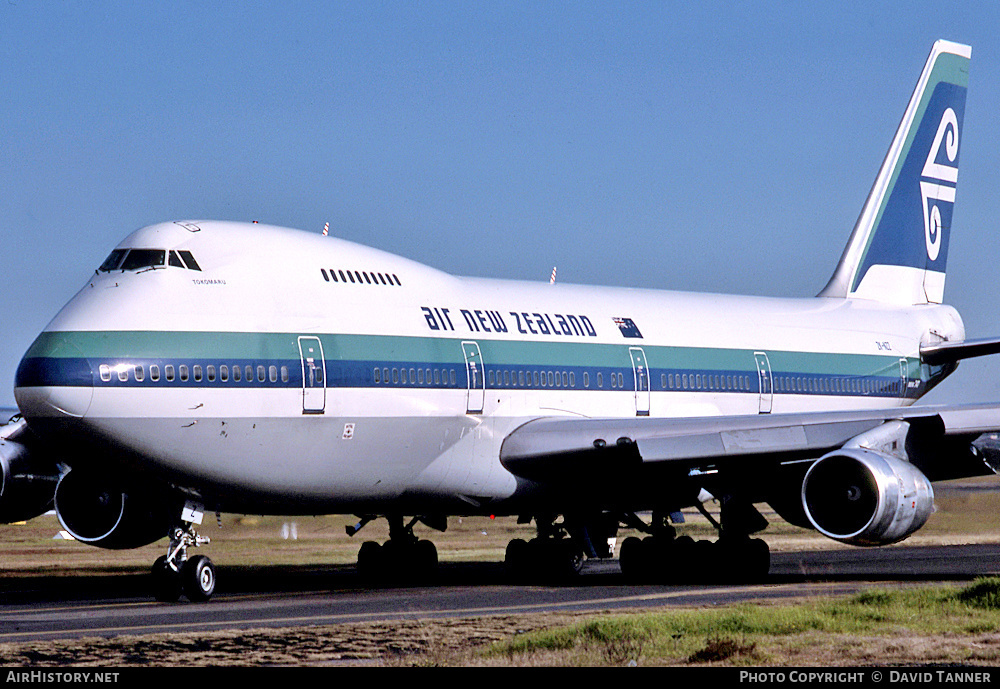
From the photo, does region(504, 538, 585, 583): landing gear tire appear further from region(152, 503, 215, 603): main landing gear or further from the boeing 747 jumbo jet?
region(152, 503, 215, 603): main landing gear

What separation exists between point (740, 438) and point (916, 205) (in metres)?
13.8

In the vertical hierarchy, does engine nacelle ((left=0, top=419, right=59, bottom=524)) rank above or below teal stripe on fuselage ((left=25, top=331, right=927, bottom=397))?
below


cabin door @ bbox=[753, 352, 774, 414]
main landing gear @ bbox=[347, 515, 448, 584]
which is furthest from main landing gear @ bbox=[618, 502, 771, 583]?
cabin door @ bbox=[753, 352, 774, 414]

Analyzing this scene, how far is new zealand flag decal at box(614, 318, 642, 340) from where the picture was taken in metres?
25.6

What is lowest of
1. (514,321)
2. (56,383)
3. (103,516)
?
(103,516)

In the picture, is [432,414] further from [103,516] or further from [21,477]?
[21,477]

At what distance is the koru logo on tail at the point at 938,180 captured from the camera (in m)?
33.4

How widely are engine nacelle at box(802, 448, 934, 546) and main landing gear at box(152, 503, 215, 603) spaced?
27.7ft

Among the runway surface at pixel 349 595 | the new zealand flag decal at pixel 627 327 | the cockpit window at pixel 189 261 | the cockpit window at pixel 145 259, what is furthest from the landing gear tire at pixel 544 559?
the cockpit window at pixel 145 259

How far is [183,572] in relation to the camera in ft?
62.0

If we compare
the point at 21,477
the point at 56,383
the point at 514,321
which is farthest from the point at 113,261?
the point at 514,321

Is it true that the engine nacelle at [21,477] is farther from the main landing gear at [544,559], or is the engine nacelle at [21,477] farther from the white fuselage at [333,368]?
the main landing gear at [544,559]

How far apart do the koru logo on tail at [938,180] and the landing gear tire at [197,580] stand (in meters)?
20.6

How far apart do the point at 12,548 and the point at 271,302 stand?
22128 mm
